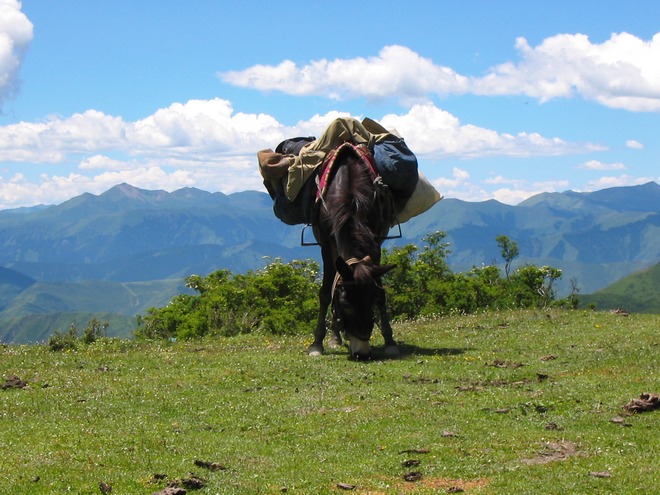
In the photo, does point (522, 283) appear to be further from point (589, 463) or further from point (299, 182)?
point (589, 463)

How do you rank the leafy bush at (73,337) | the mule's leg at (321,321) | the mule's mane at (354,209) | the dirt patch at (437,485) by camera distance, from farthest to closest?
the leafy bush at (73,337) < the mule's leg at (321,321) < the mule's mane at (354,209) < the dirt patch at (437,485)

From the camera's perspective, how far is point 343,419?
535 inches

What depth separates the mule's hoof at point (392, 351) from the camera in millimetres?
20141

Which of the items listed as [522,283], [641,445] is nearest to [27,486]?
[641,445]

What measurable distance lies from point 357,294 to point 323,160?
178 inches

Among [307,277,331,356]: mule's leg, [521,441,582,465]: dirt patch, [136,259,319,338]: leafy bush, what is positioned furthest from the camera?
[136,259,319,338]: leafy bush

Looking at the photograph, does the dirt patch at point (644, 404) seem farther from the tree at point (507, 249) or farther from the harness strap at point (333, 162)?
the tree at point (507, 249)

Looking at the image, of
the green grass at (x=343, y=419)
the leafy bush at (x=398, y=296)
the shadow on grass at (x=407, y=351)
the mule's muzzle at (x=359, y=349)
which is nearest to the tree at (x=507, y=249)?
the leafy bush at (x=398, y=296)

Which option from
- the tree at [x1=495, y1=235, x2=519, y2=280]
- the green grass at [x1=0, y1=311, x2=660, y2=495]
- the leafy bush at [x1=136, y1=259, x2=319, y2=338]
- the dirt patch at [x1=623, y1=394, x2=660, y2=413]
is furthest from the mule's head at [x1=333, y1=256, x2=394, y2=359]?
the tree at [x1=495, y1=235, x2=519, y2=280]

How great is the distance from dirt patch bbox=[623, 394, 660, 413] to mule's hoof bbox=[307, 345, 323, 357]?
9.14 metres

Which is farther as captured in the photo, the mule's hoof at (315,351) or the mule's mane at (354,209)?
the mule's hoof at (315,351)

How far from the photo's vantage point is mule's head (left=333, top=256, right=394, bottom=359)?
17641 mm

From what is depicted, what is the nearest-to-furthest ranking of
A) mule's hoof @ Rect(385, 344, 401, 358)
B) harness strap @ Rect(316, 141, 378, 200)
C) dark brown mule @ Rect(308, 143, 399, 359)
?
dark brown mule @ Rect(308, 143, 399, 359) → harness strap @ Rect(316, 141, 378, 200) → mule's hoof @ Rect(385, 344, 401, 358)

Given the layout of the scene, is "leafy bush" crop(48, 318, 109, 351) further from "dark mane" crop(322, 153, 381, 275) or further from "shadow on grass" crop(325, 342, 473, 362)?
"dark mane" crop(322, 153, 381, 275)
